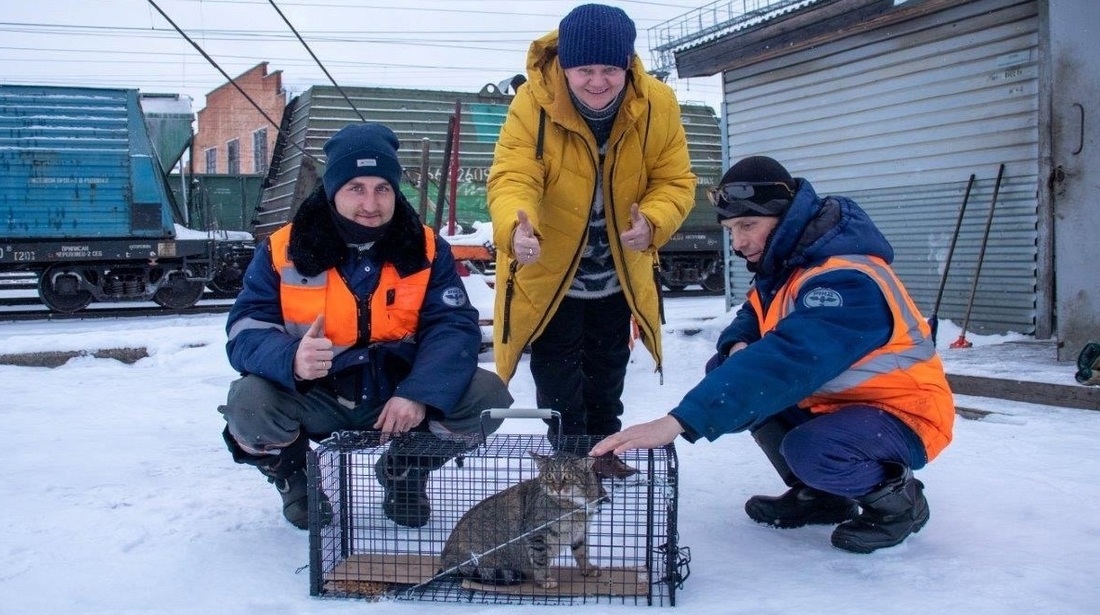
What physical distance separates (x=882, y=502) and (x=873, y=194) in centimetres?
615

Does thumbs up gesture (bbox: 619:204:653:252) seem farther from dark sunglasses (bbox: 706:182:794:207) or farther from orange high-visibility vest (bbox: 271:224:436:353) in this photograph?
orange high-visibility vest (bbox: 271:224:436:353)

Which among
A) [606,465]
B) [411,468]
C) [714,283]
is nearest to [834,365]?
[606,465]

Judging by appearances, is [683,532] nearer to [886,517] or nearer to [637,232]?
[886,517]

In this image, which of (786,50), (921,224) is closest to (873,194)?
(921,224)

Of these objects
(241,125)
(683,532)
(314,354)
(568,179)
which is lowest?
(683,532)

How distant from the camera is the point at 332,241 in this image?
2559mm

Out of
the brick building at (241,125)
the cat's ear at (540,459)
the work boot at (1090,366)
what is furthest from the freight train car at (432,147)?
the brick building at (241,125)

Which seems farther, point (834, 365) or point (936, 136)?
point (936, 136)

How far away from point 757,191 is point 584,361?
42.6 inches

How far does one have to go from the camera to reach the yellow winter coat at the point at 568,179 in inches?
112

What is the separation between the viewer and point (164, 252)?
1123 cm

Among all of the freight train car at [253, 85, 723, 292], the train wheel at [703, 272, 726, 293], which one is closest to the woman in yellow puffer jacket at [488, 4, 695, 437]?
the freight train car at [253, 85, 723, 292]

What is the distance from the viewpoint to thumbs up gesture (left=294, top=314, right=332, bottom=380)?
7.49ft

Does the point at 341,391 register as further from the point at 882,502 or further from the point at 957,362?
the point at 957,362
